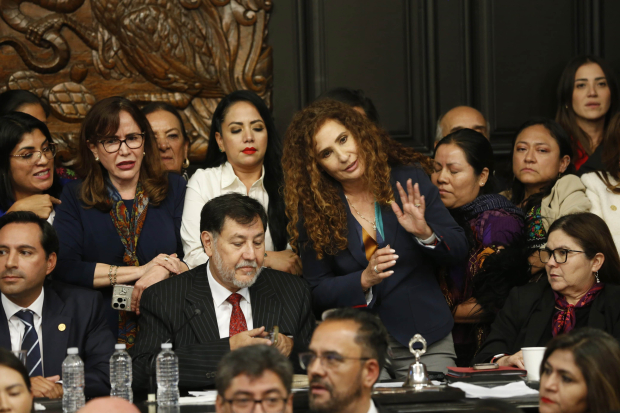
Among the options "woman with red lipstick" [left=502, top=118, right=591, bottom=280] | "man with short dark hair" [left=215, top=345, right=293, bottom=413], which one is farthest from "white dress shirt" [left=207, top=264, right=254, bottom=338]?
"woman with red lipstick" [left=502, top=118, right=591, bottom=280]

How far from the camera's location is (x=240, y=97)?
4363 millimetres

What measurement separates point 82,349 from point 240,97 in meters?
1.61

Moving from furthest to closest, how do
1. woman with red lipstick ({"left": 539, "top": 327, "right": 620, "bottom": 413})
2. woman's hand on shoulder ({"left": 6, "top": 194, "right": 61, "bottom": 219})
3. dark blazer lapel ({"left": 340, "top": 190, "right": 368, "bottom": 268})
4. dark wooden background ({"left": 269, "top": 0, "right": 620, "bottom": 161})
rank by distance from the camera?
dark wooden background ({"left": 269, "top": 0, "right": 620, "bottom": 161})
woman's hand on shoulder ({"left": 6, "top": 194, "right": 61, "bottom": 219})
dark blazer lapel ({"left": 340, "top": 190, "right": 368, "bottom": 268})
woman with red lipstick ({"left": 539, "top": 327, "right": 620, "bottom": 413})

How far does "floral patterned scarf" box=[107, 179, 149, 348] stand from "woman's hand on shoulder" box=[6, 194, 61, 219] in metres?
0.30

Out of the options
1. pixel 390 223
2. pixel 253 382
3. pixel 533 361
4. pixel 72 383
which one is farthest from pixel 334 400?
pixel 390 223

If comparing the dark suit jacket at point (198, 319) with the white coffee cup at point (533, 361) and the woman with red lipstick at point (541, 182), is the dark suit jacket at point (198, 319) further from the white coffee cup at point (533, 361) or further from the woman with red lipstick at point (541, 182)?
the woman with red lipstick at point (541, 182)

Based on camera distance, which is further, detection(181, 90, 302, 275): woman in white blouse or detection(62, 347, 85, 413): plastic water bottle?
detection(181, 90, 302, 275): woman in white blouse

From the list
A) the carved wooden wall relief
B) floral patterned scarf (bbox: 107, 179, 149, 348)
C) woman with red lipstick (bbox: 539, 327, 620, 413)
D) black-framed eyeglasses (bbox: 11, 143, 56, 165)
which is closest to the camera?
woman with red lipstick (bbox: 539, 327, 620, 413)

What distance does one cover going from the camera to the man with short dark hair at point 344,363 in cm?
256

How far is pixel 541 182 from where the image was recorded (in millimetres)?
4445

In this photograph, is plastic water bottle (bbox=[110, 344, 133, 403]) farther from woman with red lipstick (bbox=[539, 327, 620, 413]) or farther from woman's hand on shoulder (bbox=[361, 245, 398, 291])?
woman with red lipstick (bbox=[539, 327, 620, 413])

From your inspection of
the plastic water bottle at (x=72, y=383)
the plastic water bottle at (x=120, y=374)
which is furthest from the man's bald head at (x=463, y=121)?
the plastic water bottle at (x=72, y=383)

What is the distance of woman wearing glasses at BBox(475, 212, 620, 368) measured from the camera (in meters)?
3.58

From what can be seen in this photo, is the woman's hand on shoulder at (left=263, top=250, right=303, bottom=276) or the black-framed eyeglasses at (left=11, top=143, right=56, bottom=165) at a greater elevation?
the black-framed eyeglasses at (left=11, top=143, right=56, bottom=165)
